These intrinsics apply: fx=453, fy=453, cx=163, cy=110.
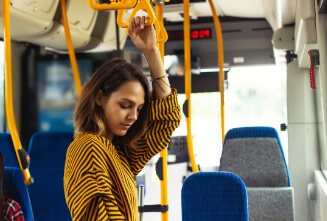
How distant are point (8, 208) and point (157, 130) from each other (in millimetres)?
1106

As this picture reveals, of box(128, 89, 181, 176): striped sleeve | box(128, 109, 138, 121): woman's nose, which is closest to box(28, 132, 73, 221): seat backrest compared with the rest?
box(128, 89, 181, 176): striped sleeve

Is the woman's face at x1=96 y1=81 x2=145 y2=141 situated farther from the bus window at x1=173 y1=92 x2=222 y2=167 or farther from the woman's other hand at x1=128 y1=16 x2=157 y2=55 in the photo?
the bus window at x1=173 y1=92 x2=222 y2=167

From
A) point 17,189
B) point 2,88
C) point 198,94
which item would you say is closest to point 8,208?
point 17,189

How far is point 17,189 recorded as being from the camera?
2463mm

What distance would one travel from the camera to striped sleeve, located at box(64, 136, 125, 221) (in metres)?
1.16

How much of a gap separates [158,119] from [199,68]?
500cm

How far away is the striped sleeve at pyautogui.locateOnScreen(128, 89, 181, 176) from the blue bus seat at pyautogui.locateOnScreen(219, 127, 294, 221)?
215cm

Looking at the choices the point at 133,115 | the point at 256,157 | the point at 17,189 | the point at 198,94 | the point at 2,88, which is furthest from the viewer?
the point at 198,94

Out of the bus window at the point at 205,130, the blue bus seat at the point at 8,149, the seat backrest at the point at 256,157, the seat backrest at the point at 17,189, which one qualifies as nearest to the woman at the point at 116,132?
the seat backrest at the point at 17,189

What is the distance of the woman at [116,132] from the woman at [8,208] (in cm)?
96

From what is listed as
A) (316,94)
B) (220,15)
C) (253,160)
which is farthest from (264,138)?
(220,15)

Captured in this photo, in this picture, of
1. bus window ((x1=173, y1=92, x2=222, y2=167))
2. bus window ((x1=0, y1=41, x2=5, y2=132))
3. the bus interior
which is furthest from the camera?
bus window ((x1=173, y1=92, x2=222, y2=167))

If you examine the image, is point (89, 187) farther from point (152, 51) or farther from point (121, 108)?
point (152, 51)

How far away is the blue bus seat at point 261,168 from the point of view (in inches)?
140
